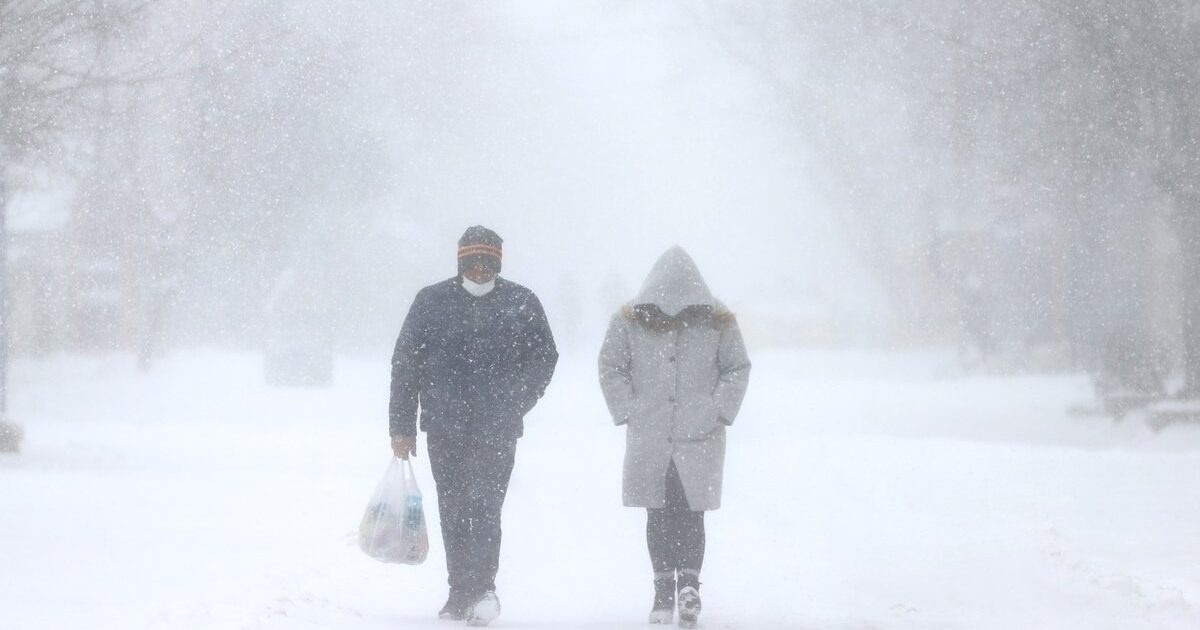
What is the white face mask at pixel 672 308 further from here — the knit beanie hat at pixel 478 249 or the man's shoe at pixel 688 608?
the man's shoe at pixel 688 608

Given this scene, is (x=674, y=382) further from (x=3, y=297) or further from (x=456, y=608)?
(x=3, y=297)

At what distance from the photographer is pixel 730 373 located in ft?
22.4

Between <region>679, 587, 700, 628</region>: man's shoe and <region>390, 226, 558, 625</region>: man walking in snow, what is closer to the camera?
<region>679, 587, 700, 628</region>: man's shoe

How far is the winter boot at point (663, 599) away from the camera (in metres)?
6.64

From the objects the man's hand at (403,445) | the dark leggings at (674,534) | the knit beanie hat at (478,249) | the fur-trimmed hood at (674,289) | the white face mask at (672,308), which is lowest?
the dark leggings at (674,534)

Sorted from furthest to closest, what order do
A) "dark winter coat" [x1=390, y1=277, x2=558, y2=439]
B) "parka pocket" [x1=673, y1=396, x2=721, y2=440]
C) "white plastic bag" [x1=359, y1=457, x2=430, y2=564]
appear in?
"parka pocket" [x1=673, y1=396, x2=721, y2=440] < "dark winter coat" [x1=390, y1=277, x2=558, y2=439] < "white plastic bag" [x1=359, y1=457, x2=430, y2=564]

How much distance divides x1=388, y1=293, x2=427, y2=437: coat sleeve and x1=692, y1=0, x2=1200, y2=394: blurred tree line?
42.1 feet

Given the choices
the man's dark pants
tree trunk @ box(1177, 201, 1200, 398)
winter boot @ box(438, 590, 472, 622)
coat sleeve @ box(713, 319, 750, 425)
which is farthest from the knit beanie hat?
tree trunk @ box(1177, 201, 1200, 398)

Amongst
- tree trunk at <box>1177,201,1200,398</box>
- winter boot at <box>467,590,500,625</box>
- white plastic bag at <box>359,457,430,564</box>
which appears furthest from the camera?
tree trunk at <box>1177,201,1200,398</box>

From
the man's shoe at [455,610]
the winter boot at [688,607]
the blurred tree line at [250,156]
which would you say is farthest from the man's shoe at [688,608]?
the blurred tree line at [250,156]

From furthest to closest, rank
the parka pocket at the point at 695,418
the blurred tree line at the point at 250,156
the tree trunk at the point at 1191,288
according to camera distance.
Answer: the blurred tree line at the point at 250,156
the tree trunk at the point at 1191,288
the parka pocket at the point at 695,418

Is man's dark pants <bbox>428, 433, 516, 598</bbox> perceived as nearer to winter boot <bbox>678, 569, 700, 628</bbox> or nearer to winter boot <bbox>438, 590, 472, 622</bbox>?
winter boot <bbox>438, 590, 472, 622</bbox>

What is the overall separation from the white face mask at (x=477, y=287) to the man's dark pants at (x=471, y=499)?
2.05ft

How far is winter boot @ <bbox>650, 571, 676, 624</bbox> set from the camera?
21.8 ft
